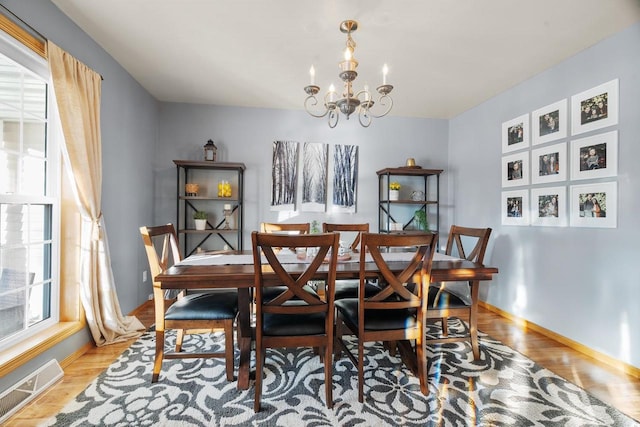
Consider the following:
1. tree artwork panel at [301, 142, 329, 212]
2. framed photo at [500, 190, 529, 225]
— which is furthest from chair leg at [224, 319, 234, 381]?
framed photo at [500, 190, 529, 225]

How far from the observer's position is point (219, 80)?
3174 millimetres

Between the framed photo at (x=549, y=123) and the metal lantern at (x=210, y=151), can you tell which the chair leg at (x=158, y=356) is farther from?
the framed photo at (x=549, y=123)

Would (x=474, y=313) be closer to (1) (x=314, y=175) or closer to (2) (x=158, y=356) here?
(2) (x=158, y=356)

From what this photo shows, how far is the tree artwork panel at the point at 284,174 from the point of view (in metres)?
3.99

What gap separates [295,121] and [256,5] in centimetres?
205

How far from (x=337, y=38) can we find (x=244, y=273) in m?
1.92

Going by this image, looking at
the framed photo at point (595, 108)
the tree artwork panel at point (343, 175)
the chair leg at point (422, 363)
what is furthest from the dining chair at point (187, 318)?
the framed photo at point (595, 108)

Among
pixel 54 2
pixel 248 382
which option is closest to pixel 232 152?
pixel 54 2

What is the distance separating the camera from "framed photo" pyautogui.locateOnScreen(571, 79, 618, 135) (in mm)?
2303

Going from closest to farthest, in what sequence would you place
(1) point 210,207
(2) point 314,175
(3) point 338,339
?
(3) point 338,339, (1) point 210,207, (2) point 314,175

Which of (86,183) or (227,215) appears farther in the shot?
(227,215)

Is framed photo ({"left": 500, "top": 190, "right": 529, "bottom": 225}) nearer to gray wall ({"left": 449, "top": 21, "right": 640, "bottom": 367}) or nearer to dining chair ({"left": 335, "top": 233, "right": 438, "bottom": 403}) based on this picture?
gray wall ({"left": 449, "top": 21, "right": 640, "bottom": 367})

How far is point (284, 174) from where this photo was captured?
13.1 feet

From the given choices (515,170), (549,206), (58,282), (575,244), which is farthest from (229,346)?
(515,170)
